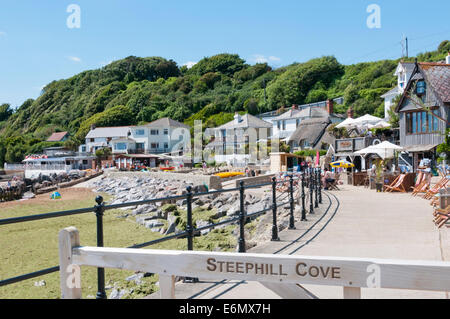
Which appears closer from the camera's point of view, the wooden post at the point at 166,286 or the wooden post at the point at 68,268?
the wooden post at the point at 166,286

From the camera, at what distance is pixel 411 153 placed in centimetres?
3128

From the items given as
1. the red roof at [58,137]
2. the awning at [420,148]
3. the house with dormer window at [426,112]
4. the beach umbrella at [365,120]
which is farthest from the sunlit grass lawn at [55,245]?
the red roof at [58,137]

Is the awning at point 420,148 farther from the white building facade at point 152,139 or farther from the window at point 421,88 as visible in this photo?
the white building facade at point 152,139

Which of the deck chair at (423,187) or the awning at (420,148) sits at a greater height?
the awning at (420,148)

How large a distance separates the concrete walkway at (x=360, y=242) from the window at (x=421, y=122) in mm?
18787

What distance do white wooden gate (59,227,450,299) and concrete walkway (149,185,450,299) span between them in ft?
7.17

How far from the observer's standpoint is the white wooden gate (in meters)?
2.09

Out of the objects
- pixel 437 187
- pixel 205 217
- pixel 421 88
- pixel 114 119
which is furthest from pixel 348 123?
pixel 114 119

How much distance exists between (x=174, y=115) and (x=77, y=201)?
7961 cm

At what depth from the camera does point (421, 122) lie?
98.9ft

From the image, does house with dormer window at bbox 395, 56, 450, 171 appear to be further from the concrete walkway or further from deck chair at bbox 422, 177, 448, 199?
the concrete walkway

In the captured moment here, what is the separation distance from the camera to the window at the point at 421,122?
2909 centimetres

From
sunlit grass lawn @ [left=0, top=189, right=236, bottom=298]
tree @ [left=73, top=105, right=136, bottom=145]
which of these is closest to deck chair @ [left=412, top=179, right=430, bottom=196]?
sunlit grass lawn @ [left=0, top=189, right=236, bottom=298]

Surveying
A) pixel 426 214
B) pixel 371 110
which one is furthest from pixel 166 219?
pixel 371 110
